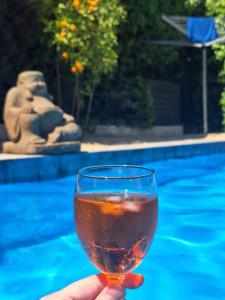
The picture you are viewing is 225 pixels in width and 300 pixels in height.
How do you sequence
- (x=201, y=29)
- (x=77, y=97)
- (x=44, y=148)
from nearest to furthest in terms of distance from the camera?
(x=44, y=148) → (x=77, y=97) → (x=201, y=29)

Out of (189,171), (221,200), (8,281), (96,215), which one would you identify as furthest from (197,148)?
(96,215)

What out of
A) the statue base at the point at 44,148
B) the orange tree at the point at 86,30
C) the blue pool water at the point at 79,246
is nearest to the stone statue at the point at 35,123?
the statue base at the point at 44,148

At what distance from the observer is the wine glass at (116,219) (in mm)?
895

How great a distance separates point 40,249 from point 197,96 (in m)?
12.0

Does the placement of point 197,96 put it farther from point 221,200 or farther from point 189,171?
point 221,200

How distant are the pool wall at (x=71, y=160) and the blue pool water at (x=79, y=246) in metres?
0.20

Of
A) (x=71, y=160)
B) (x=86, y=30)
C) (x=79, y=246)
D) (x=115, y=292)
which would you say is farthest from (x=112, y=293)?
(x=86, y=30)

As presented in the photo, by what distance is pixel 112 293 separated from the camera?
2.89 feet

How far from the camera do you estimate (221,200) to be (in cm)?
575

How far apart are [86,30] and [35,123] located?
330cm

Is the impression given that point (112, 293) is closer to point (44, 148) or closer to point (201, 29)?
point (44, 148)

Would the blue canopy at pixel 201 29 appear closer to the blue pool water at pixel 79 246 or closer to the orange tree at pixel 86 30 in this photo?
the orange tree at pixel 86 30

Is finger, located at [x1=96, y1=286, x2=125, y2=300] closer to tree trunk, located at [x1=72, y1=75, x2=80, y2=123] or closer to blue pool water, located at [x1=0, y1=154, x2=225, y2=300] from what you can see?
blue pool water, located at [x1=0, y1=154, x2=225, y2=300]

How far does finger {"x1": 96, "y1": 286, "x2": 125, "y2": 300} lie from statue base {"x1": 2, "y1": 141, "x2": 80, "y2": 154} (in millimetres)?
6102
